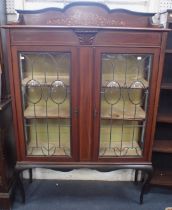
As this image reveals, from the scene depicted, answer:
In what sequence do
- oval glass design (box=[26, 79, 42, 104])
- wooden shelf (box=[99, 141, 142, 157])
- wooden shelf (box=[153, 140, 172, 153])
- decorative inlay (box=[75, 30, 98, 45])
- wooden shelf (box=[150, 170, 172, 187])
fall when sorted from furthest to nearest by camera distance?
wooden shelf (box=[150, 170, 172, 187]) < wooden shelf (box=[153, 140, 172, 153]) < wooden shelf (box=[99, 141, 142, 157]) < oval glass design (box=[26, 79, 42, 104]) < decorative inlay (box=[75, 30, 98, 45])

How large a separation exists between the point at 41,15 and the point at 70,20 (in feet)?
0.71

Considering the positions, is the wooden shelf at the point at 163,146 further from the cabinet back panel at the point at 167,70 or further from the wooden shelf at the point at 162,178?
the cabinet back panel at the point at 167,70

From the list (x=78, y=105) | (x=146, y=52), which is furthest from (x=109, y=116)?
(x=146, y=52)

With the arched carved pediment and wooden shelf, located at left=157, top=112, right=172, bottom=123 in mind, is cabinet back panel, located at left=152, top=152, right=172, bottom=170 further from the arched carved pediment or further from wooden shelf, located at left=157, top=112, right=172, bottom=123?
the arched carved pediment

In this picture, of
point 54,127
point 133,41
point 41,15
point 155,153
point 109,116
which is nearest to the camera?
point 133,41

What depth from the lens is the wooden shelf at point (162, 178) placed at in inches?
84.3

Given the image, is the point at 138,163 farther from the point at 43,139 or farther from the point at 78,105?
the point at 43,139

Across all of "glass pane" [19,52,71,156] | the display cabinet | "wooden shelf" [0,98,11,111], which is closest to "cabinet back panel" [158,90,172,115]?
the display cabinet

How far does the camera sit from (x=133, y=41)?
5.11 ft

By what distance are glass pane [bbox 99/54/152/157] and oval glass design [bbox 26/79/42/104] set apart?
0.51 metres

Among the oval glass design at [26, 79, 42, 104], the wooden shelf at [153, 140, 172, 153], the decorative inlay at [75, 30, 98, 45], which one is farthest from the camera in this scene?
the wooden shelf at [153, 140, 172, 153]

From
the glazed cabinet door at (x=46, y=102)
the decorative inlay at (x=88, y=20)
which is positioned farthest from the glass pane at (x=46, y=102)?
the decorative inlay at (x=88, y=20)

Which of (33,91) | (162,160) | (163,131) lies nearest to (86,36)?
(33,91)

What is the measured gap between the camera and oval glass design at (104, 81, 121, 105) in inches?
68.8
